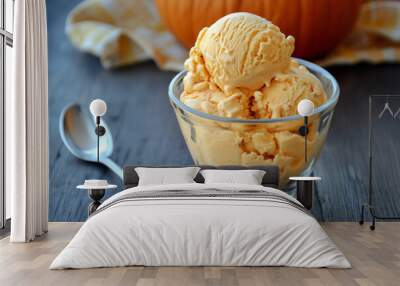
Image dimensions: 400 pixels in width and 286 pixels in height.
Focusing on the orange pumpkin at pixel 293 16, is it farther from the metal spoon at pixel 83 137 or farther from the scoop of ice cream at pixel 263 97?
the metal spoon at pixel 83 137

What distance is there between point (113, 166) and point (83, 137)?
480mm

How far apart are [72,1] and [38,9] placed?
3.99 ft

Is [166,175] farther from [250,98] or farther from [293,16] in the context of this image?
[293,16]

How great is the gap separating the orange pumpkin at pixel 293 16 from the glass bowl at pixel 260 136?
0.29 meters

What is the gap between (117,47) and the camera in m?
6.78

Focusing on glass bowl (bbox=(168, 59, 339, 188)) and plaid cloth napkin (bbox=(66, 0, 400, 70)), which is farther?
plaid cloth napkin (bbox=(66, 0, 400, 70))

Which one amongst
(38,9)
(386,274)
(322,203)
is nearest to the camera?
(386,274)

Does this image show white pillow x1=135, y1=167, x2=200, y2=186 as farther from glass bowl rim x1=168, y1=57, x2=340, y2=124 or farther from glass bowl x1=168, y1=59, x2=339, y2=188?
glass bowl rim x1=168, y1=57, x2=340, y2=124

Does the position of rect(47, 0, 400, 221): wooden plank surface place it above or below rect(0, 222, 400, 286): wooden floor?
above

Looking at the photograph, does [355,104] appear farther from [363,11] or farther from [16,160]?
[16,160]

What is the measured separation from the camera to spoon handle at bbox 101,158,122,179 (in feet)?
22.3

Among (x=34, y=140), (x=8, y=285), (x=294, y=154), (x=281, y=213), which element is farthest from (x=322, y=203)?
(x=8, y=285)

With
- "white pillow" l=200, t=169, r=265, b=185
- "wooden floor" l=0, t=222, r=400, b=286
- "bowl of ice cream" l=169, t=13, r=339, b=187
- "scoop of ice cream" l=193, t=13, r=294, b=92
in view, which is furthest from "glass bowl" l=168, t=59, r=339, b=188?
"wooden floor" l=0, t=222, r=400, b=286

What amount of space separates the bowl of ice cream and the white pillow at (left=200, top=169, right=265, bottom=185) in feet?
0.93
